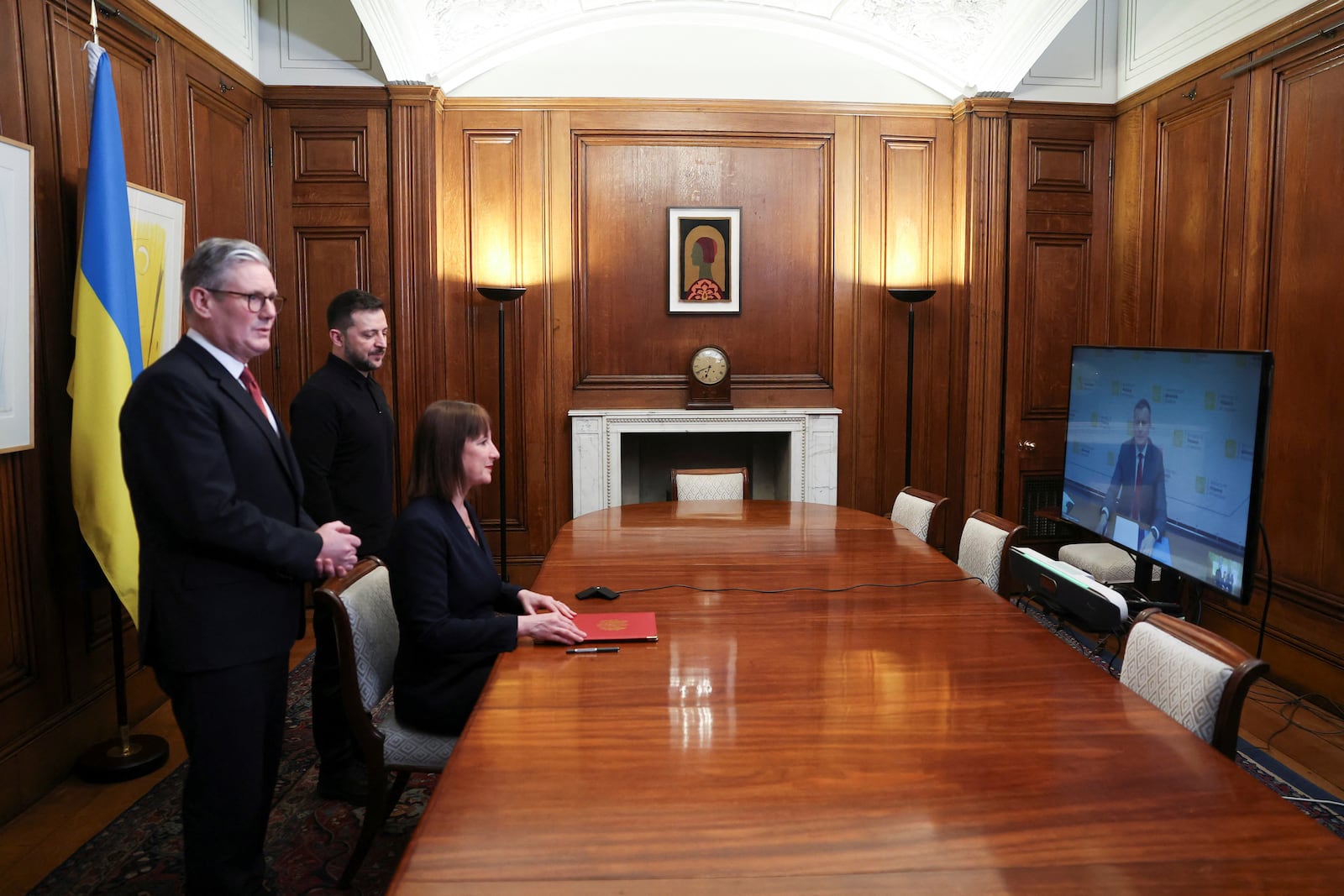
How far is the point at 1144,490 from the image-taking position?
3.28 metres

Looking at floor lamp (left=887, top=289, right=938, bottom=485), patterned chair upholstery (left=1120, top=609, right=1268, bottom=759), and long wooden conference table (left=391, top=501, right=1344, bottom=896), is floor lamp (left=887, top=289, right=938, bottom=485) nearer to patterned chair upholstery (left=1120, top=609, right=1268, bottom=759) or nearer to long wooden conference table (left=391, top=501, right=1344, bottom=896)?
long wooden conference table (left=391, top=501, right=1344, bottom=896)

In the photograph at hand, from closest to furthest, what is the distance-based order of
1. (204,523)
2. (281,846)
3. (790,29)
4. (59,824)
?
(204,523) < (281,846) < (59,824) < (790,29)

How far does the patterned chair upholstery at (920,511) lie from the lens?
3.46 meters

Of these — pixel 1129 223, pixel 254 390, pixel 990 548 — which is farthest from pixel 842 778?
pixel 1129 223

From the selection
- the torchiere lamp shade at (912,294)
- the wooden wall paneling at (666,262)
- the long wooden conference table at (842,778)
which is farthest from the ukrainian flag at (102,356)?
the torchiere lamp shade at (912,294)

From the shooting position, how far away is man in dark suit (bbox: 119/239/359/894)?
5.98 ft

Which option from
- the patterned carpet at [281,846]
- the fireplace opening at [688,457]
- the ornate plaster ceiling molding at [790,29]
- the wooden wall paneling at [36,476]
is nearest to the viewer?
the patterned carpet at [281,846]

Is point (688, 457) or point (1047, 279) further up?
point (1047, 279)

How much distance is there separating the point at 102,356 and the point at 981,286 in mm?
4445

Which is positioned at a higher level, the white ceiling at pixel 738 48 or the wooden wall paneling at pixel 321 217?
the white ceiling at pixel 738 48

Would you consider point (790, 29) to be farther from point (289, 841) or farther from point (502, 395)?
point (289, 841)

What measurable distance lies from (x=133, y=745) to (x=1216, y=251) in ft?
16.7

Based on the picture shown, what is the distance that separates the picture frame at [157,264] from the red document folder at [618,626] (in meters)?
2.12

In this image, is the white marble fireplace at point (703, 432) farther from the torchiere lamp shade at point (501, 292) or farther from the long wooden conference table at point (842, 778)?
the long wooden conference table at point (842, 778)
